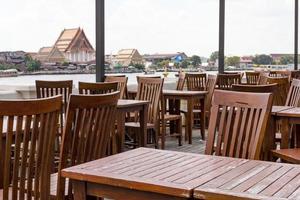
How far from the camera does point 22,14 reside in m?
6.14

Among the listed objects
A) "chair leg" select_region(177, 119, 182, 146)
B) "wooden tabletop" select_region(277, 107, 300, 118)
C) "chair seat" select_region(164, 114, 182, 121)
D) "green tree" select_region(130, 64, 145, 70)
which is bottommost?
"chair leg" select_region(177, 119, 182, 146)

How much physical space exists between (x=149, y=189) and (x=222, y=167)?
0.41 meters

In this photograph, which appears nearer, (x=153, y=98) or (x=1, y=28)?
(x=1, y=28)

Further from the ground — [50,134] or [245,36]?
[245,36]

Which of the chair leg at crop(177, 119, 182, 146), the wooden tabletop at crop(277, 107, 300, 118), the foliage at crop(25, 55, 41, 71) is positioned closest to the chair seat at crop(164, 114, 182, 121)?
the chair leg at crop(177, 119, 182, 146)

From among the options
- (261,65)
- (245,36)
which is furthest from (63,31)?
(261,65)

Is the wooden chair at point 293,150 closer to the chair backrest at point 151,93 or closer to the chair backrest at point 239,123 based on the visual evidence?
the chair backrest at point 239,123

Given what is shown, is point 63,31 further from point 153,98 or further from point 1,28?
point 153,98

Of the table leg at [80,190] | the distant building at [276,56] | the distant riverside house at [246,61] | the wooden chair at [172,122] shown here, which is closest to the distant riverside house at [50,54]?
the wooden chair at [172,122]

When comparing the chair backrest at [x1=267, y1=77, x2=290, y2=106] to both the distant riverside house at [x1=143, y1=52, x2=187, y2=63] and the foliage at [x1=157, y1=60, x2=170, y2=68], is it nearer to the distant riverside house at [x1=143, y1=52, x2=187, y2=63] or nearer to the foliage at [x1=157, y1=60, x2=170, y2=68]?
the distant riverside house at [x1=143, y1=52, x2=187, y2=63]

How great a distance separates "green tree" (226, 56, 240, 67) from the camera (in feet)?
34.8

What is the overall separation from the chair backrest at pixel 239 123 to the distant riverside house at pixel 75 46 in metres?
4.13

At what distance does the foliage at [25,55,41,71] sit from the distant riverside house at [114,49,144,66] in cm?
150

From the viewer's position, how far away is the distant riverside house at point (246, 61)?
11273mm
